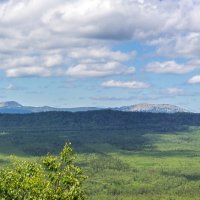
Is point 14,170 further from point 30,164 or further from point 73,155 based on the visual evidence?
point 73,155

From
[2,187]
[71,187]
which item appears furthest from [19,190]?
[71,187]

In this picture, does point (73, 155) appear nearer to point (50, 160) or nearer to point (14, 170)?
point (50, 160)

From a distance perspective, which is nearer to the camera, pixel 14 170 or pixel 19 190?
pixel 19 190

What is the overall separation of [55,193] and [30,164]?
5.85m

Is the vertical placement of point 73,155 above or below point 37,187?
above

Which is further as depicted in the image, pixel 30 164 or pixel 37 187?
pixel 30 164

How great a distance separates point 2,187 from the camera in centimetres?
5306

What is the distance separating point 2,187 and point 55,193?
253 inches

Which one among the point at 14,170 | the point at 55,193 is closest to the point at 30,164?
the point at 14,170

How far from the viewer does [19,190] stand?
53156mm

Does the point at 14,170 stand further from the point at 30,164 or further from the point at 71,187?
the point at 71,187

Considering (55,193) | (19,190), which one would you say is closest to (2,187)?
(19,190)

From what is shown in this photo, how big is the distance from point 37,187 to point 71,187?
4028mm

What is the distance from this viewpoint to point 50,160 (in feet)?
178
